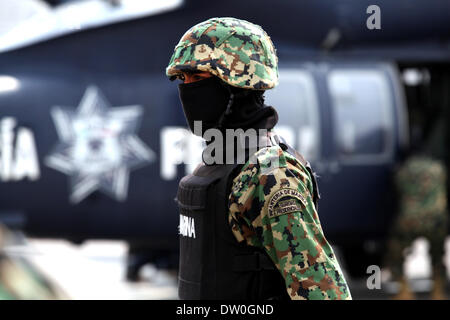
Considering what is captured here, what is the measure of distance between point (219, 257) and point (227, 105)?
419 millimetres

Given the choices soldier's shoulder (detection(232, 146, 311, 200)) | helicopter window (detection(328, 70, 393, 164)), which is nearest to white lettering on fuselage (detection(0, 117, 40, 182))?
helicopter window (detection(328, 70, 393, 164))

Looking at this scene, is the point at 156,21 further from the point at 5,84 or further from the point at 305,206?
the point at 305,206

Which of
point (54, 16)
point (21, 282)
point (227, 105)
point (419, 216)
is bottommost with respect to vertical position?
point (21, 282)

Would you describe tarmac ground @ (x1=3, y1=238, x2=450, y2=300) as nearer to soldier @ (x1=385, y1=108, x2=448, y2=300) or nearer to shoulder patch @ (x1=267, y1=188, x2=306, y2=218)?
soldier @ (x1=385, y1=108, x2=448, y2=300)

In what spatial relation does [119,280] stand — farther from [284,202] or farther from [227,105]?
[284,202]

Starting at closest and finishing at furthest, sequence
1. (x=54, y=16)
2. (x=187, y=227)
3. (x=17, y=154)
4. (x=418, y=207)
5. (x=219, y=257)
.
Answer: (x=219, y=257) < (x=187, y=227) < (x=17, y=154) < (x=54, y=16) < (x=418, y=207)

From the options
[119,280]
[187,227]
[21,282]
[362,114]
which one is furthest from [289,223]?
[119,280]

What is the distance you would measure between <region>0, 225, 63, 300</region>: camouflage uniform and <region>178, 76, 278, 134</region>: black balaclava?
8.43 ft

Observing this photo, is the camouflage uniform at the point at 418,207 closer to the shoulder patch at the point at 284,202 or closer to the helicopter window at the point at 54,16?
the helicopter window at the point at 54,16

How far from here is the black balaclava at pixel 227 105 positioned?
2268mm

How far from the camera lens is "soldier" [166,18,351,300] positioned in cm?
204

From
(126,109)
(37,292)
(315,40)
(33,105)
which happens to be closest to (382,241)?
(315,40)

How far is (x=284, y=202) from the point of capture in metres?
2.05

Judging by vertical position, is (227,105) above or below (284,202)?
above
